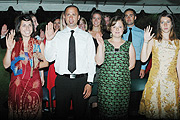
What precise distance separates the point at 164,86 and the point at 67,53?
162cm

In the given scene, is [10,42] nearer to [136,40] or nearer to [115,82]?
[115,82]

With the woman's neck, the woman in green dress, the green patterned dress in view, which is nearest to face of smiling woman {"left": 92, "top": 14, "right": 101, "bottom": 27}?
the woman in green dress

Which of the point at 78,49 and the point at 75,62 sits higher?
the point at 78,49

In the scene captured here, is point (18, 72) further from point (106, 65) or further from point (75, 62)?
point (106, 65)

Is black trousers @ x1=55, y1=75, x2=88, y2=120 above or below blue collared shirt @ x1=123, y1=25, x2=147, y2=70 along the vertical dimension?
below

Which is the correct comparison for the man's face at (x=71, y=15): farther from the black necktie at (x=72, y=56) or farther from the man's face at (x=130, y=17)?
the man's face at (x=130, y=17)

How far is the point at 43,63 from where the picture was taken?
2971 millimetres

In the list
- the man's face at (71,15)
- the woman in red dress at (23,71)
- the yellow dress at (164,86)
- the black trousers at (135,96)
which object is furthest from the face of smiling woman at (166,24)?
the woman in red dress at (23,71)

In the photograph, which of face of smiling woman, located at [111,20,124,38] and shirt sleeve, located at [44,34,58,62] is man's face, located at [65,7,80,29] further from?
face of smiling woman, located at [111,20,124,38]

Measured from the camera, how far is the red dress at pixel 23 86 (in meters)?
2.72

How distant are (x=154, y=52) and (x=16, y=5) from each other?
13.1 ft

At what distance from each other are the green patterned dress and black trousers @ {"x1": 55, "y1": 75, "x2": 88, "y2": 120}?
37 cm

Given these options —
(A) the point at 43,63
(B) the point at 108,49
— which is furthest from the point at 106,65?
(A) the point at 43,63

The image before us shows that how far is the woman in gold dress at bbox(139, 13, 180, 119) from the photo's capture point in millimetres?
2988
